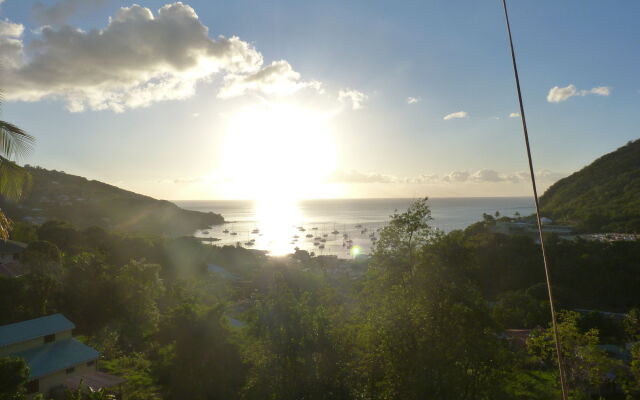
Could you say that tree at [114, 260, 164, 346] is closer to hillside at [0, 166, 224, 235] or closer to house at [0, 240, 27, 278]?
house at [0, 240, 27, 278]

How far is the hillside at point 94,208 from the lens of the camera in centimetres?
8544

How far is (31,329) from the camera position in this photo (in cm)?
1543

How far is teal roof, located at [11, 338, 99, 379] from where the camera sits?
14281 millimetres

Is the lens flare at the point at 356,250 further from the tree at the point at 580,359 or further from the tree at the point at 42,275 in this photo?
the tree at the point at 580,359

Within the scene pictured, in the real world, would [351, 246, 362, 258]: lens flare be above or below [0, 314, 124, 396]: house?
below

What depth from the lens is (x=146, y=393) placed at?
46.1ft

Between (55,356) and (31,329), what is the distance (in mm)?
1672

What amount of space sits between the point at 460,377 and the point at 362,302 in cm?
296

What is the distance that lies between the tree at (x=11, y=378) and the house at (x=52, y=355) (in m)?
2.89

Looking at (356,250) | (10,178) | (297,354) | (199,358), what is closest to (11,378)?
(199,358)

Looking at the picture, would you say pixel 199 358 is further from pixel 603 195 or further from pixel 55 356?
pixel 603 195

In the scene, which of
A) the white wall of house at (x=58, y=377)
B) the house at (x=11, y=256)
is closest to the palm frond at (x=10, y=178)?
the white wall of house at (x=58, y=377)

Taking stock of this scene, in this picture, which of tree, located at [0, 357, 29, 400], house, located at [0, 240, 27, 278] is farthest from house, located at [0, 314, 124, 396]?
house, located at [0, 240, 27, 278]

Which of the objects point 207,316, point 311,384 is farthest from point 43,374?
point 311,384
